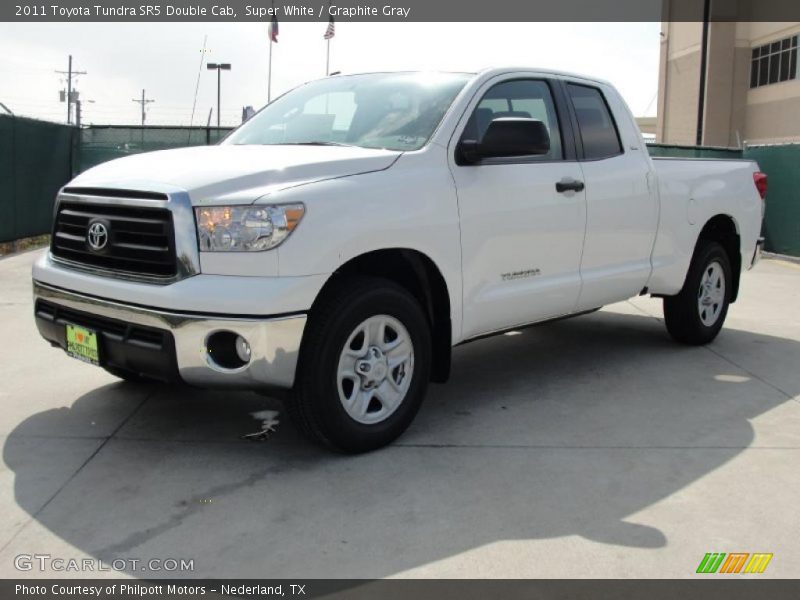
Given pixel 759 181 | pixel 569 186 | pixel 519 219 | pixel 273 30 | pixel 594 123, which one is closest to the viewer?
pixel 519 219

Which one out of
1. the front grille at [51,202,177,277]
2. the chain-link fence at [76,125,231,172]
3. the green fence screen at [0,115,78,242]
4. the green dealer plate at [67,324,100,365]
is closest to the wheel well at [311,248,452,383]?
the front grille at [51,202,177,277]

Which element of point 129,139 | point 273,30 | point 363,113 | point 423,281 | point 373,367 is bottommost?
point 373,367

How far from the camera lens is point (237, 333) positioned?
12.1 feet

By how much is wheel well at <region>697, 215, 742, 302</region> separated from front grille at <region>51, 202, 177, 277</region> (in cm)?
458

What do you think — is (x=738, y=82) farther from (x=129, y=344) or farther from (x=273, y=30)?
(x=129, y=344)

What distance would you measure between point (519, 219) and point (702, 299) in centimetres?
264

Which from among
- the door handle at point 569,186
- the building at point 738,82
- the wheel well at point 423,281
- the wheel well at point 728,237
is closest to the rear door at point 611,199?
the door handle at point 569,186

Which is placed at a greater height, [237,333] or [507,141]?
[507,141]

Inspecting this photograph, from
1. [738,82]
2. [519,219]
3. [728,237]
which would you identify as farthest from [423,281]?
[738,82]

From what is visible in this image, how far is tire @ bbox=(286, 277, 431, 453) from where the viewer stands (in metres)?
3.91

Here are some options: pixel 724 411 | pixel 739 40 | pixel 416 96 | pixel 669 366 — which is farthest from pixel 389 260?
pixel 739 40

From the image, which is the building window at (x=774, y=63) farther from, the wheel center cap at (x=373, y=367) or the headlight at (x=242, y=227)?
the headlight at (x=242, y=227)

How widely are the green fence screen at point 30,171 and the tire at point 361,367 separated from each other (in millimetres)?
9479

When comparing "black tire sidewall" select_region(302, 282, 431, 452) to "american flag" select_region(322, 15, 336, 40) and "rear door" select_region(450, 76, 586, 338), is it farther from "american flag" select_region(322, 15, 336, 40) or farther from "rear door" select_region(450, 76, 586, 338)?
"american flag" select_region(322, 15, 336, 40)
